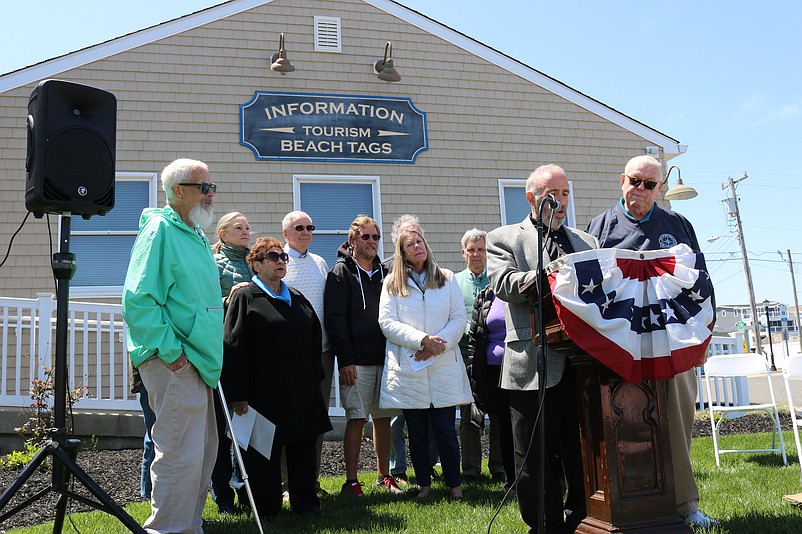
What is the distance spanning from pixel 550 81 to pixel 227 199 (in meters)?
5.04

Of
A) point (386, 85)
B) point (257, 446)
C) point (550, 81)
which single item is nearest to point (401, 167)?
point (386, 85)

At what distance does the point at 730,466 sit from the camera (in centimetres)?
570

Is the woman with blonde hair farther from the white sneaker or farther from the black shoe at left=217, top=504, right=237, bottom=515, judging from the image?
the white sneaker

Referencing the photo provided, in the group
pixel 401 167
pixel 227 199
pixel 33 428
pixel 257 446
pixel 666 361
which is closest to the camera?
pixel 666 361

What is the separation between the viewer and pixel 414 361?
482cm

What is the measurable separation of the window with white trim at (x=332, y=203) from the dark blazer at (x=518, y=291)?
5644 mm

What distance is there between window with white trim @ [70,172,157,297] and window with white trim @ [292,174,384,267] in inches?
75.0

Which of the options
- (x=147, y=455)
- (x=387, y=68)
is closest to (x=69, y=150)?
(x=147, y=455)

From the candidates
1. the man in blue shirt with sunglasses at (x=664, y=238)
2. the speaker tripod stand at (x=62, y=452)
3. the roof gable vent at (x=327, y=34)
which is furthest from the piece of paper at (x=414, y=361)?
the roof gable vent at (x=327, y=34)

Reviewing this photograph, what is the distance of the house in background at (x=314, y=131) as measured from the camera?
28.5 ft

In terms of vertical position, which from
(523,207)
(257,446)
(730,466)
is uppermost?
(523,207)

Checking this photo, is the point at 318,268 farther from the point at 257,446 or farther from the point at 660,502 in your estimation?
the point at 660,502

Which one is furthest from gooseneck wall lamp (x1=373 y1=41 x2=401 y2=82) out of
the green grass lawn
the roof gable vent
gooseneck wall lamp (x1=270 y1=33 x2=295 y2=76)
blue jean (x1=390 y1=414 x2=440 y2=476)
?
the green grass lawn

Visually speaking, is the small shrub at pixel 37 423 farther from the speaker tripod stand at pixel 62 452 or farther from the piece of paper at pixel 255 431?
the speaker tripod stand at pixel 62 452
